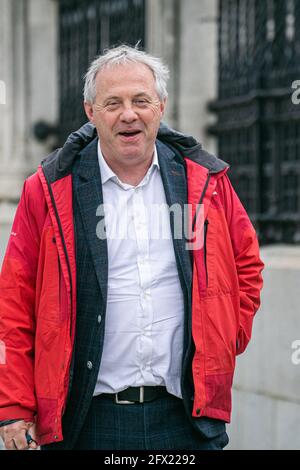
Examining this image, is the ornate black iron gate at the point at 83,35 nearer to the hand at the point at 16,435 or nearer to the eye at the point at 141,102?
the eye at the point at 141,102

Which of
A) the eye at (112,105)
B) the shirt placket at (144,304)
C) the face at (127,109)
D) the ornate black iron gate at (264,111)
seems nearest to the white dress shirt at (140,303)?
the shirt placket at (144,304)

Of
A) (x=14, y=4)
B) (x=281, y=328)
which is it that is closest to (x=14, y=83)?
(x=14, y=4)

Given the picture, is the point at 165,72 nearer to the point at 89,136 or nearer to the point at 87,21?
the point at 89,136

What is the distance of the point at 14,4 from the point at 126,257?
6.24 metres

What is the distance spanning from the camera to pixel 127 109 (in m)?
2.90

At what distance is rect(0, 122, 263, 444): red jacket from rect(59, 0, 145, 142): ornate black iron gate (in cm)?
427

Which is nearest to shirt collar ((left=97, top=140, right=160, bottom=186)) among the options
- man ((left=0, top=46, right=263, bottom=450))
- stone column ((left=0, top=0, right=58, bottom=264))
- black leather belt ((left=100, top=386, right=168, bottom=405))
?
man ((left=0, top=46, right=263, bottom=450))

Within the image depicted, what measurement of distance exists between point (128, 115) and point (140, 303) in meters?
0.70

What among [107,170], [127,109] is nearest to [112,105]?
[127,109]

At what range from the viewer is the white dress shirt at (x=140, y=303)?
2.94 meters

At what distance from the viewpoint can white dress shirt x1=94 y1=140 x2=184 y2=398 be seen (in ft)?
9.63

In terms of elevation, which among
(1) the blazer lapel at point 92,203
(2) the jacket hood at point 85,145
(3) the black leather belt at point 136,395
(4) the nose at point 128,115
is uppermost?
(4) the nose at point 128,115

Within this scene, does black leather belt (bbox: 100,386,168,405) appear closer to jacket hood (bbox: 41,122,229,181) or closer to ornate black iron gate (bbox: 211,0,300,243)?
jacket hood (bbox: 41,122,229,181)

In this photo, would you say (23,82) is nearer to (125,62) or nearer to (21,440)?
(125,62)
